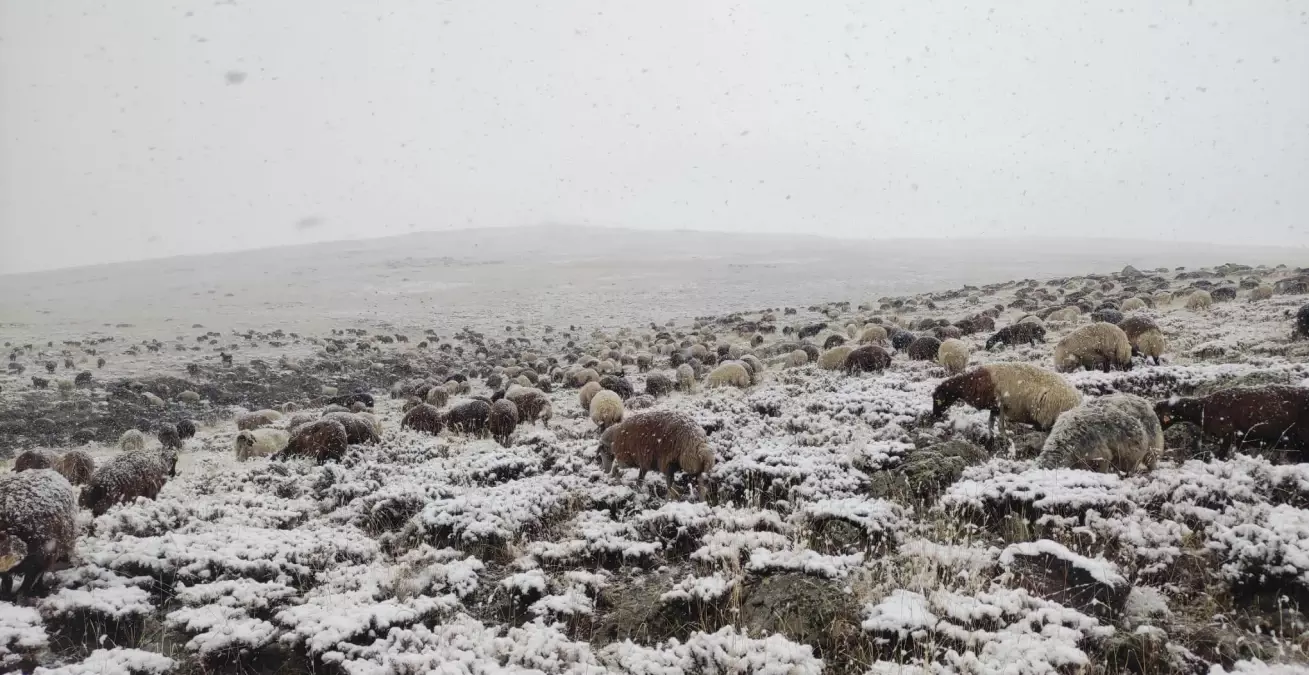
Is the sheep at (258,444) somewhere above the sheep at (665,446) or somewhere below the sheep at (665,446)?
below

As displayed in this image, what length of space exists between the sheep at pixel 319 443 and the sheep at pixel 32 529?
531 cm

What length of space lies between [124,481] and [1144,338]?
16.9m

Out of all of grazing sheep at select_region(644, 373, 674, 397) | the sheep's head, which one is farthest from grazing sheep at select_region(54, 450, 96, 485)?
grazing sheep at select_region(644, 373, 674, 397)

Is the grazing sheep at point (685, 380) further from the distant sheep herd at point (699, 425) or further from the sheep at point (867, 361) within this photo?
the sheep at point (867, 361)

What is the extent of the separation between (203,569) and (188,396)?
25982mm

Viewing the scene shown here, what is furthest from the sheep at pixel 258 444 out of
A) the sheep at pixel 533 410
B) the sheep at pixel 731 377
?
the sheep at pixel 731 377

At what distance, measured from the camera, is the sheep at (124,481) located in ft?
24.2

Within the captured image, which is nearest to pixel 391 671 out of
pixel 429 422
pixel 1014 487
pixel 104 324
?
pixel 1014 487

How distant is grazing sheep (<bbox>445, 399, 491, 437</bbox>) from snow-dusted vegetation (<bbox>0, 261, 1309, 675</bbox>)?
3.41m

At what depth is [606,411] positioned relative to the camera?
1270 centimetres

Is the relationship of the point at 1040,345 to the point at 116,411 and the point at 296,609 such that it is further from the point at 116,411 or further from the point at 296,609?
the point at 116,411

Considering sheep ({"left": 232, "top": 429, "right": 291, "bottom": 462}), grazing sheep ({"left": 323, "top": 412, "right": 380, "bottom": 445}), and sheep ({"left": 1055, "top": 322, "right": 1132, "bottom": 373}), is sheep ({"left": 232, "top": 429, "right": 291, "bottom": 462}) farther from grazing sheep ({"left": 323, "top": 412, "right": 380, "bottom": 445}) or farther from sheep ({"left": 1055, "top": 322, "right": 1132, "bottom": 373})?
Answer: sheep ({"left": 1055, "top": 322, "right": 1132, "bottom": 373})

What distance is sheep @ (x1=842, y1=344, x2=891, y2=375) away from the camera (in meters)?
16.0

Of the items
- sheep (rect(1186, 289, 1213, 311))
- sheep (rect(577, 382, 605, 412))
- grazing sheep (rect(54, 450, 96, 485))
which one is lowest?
sheep (rect(577, 382, 605, 412))
